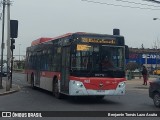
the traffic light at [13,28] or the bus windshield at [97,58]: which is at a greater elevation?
the traffic light at [13,28]

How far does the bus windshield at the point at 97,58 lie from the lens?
57.7 feet

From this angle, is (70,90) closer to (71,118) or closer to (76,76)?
(76,76)

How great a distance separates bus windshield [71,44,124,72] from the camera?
17594 mm

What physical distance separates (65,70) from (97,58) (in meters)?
1.68

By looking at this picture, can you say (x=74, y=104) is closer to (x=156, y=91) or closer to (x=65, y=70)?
(x=65, y=70)

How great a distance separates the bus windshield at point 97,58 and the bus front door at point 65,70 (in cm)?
62

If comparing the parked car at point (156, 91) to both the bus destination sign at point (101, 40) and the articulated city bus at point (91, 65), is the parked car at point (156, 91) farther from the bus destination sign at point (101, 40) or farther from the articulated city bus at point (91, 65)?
the bus destination sign at point (101, 40)

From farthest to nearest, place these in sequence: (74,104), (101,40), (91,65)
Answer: (101,40)
(91,65)
(74,104)

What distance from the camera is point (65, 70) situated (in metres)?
18.5

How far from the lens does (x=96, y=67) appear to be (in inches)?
699

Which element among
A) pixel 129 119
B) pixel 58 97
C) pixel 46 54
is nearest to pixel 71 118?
pixel 129 119

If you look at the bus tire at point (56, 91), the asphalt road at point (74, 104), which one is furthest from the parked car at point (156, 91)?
the bus tire at point (56, 91)

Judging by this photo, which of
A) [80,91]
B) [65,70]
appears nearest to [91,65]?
[80,91]

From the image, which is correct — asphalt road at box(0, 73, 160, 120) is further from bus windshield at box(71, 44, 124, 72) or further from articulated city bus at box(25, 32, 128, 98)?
bus windshield at box(71, 44, 124, 72)
